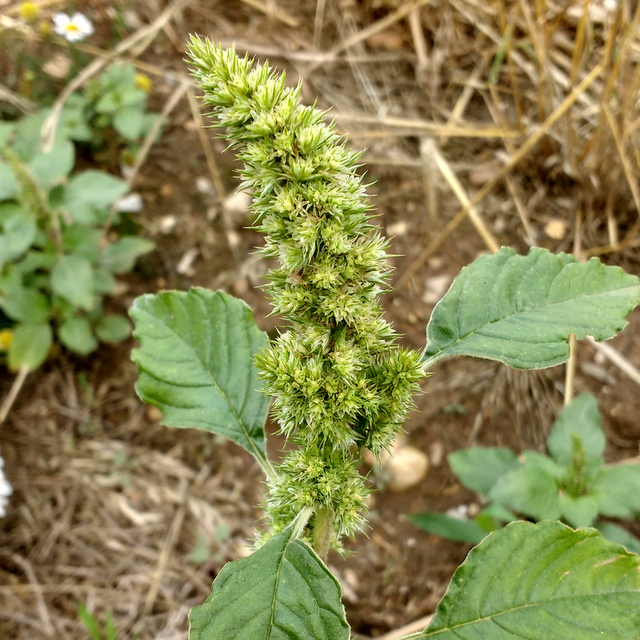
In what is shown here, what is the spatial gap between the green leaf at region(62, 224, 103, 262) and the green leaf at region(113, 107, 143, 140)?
646mm

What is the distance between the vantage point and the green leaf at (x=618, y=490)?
2.15 metres

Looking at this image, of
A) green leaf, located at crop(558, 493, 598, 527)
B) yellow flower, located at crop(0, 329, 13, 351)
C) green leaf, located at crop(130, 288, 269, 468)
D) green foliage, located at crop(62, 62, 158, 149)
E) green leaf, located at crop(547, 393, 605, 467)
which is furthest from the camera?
green foliage, located at crop(62, 62, 158, 149)

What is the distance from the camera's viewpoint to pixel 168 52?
3.90 m

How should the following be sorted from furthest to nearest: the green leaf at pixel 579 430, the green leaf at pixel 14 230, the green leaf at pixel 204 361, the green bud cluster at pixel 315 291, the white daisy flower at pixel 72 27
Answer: the white daisy flower at pixel 72 27 → the green leaf at pixel 14 230 → the green leaf at pixel 579 430 → the green leaf at pixel 204 361 → the green bud cluster at pixel 315 291

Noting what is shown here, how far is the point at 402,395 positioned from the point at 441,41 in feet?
11.7

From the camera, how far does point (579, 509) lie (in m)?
2.12

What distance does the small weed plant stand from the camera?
0.99 m

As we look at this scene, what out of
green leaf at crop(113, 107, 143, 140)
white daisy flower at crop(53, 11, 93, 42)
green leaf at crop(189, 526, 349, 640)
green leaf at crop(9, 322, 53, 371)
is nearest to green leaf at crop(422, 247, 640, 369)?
green leaf at crop(189, 526, 349, 640)

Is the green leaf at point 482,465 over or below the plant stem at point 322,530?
below

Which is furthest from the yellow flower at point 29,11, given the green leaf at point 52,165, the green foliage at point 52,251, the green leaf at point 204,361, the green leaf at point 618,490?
the green leaf at point 618,490

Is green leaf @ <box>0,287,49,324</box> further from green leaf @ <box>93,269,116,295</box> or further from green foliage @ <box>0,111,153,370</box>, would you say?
green leaf @ <box>93,269,116,295</box>

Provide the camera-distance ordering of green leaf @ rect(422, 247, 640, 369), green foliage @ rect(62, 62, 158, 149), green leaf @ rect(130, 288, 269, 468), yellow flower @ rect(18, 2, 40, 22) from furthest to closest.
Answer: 1. yellow flower @ rect(18, 2, 40, 22)
2. green foliage @ rect(62, 62, 158, 149)
3. green leaf @ rect(130, 288, 269, 468)
4. green leaf @ rect(422, 247, 640, 369)

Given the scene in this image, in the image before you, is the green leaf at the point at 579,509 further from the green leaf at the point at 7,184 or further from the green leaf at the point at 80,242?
the green leaf at the point at 7,184

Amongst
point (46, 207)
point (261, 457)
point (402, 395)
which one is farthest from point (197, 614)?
point (46, 207)
